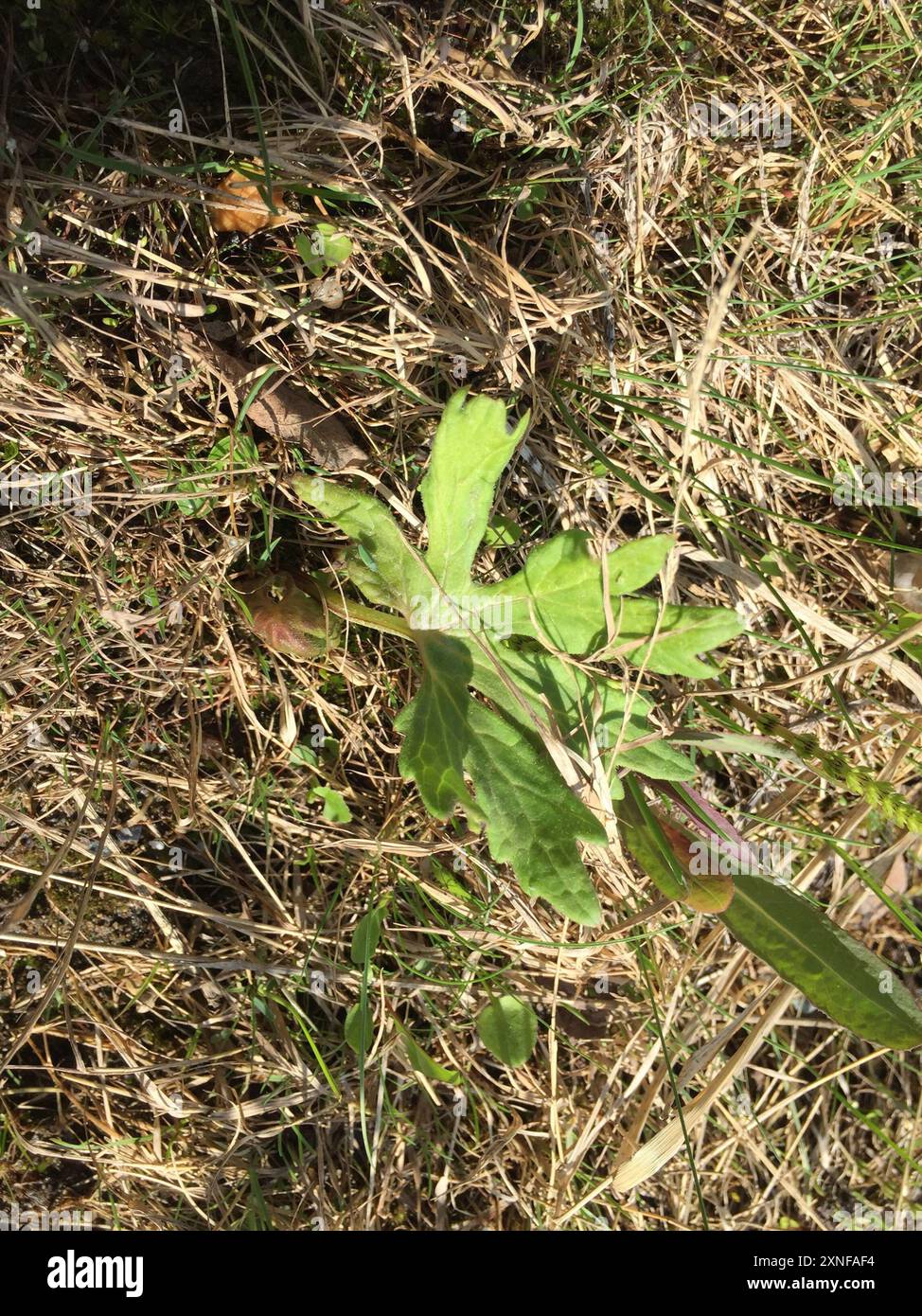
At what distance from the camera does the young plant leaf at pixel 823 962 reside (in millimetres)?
2588

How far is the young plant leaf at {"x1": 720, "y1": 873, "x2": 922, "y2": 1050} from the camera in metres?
2.59

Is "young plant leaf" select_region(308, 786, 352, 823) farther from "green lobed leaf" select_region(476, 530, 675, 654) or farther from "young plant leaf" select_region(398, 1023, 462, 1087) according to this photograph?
"green lobed leaf" select_region(476, 530, 675, 654)

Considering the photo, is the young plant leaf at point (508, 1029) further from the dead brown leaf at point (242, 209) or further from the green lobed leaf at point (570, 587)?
the dead brown leaf at point (242, 209)

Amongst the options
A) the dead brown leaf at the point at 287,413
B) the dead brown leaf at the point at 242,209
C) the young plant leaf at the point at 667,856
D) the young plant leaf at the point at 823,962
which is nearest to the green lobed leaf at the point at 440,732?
the young plant leaf at the point at 667,856

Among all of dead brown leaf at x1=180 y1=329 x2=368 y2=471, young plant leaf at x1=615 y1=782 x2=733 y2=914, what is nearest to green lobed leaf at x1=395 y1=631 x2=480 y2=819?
young plant leaf at x1=615 y1=782 x2=733 y2=914

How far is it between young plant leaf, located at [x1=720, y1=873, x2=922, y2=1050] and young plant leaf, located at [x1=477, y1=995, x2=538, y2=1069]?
787 millimetres

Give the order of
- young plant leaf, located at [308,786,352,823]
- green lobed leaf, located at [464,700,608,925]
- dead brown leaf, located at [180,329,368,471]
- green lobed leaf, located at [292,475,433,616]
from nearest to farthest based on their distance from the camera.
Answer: green lobed leaf, located at [464,700,608,925]
green lobed leaf, located at [292,475,433,616]
dead brown leaf, located at [180,329,368,471]
young plant leaf, located at [308,786,352,823]

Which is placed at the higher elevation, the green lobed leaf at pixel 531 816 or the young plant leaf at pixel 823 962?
the green lobed leaf at pixel 531 816

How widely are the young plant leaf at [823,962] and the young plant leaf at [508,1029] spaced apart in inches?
31.0

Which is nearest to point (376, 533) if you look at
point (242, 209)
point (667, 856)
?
point (242, 209)

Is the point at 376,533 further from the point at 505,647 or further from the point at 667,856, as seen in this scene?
the point at 667,856

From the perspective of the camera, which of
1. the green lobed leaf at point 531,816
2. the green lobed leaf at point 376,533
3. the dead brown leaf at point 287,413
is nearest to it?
the green lobed leaf at point 531,816

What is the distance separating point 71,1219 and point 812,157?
4150 mm
